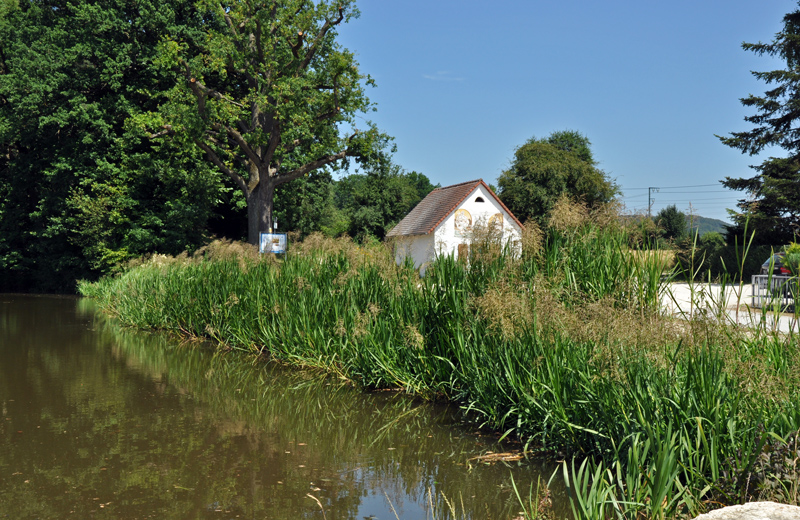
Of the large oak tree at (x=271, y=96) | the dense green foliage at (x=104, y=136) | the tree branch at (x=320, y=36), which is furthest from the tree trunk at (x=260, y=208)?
the tree branch at (x=320, y=36)

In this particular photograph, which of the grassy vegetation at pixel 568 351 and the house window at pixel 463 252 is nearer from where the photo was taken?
the grassy vegetation at pixel 568 351

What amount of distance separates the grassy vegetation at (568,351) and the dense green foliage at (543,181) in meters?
30.5

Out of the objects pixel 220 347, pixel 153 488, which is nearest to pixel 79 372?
pixel 220 347

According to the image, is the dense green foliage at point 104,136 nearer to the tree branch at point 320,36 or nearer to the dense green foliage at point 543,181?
the tree branch at point 320,36

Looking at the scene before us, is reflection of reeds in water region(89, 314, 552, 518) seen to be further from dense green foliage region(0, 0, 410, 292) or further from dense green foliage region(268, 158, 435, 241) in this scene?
dense green foliage region(0, 0, 410, 292)

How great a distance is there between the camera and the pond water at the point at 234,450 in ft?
15.1

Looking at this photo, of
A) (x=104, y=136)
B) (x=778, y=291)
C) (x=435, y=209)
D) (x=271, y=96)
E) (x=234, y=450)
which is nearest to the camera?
(x=778, y=291)

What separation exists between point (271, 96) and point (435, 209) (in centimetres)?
1532

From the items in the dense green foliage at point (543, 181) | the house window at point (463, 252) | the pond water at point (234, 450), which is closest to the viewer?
the pond water at point (234, 450)

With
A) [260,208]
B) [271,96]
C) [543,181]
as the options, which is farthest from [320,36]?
[543,181]

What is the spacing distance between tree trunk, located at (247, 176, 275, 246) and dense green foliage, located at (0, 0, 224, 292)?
290 centimetres

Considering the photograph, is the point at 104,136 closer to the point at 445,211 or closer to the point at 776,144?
the point at 445,211

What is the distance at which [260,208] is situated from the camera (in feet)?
82.8

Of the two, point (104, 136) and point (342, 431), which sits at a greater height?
point (104, 136)
